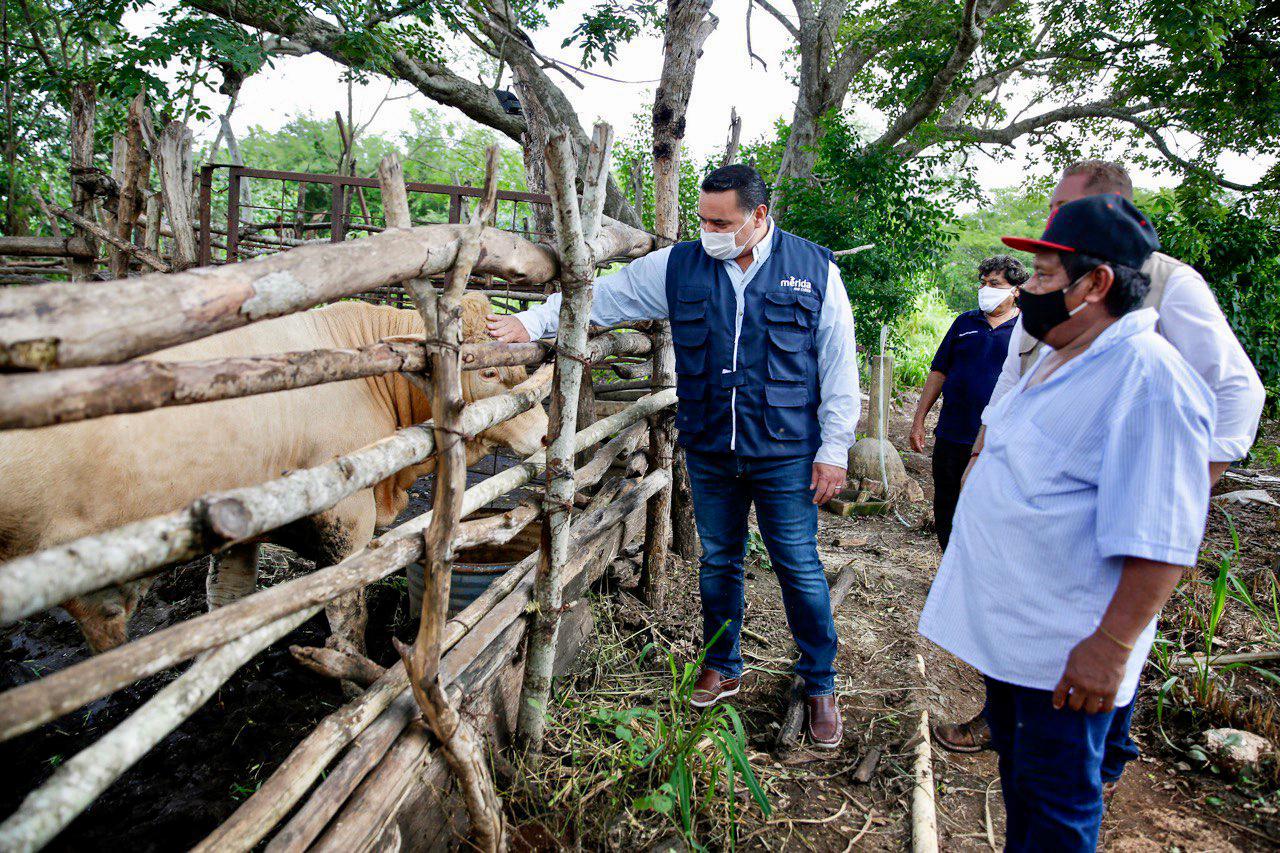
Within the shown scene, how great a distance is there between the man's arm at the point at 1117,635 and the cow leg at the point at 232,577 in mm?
3304

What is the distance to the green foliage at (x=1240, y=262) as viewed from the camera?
273 inches

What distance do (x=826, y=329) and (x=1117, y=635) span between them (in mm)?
1611

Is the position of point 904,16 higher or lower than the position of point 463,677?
higher

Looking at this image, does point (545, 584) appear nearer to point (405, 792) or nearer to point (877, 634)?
point (405, 792)

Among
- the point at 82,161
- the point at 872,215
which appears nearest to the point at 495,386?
the point at 82,161

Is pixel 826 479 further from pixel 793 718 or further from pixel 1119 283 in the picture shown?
pixel 1119 283

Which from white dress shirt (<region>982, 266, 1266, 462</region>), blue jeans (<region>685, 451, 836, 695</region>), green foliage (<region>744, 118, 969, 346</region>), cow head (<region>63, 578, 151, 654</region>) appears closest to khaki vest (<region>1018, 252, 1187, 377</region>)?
white dress shirt (<region>982, 266, 1266, 462</region>)

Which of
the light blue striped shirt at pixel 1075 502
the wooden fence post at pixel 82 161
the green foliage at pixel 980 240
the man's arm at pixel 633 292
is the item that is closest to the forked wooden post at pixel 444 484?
the man's arm at pixel 633 292

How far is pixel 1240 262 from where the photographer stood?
699 cm

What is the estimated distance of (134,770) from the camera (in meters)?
2.90

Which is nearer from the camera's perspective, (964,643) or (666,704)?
(964,643)

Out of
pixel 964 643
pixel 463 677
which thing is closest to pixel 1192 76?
pixel 964 643

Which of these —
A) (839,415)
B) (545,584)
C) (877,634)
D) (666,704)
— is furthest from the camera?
(877,634)

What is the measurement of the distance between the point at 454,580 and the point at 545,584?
116 centimetres
